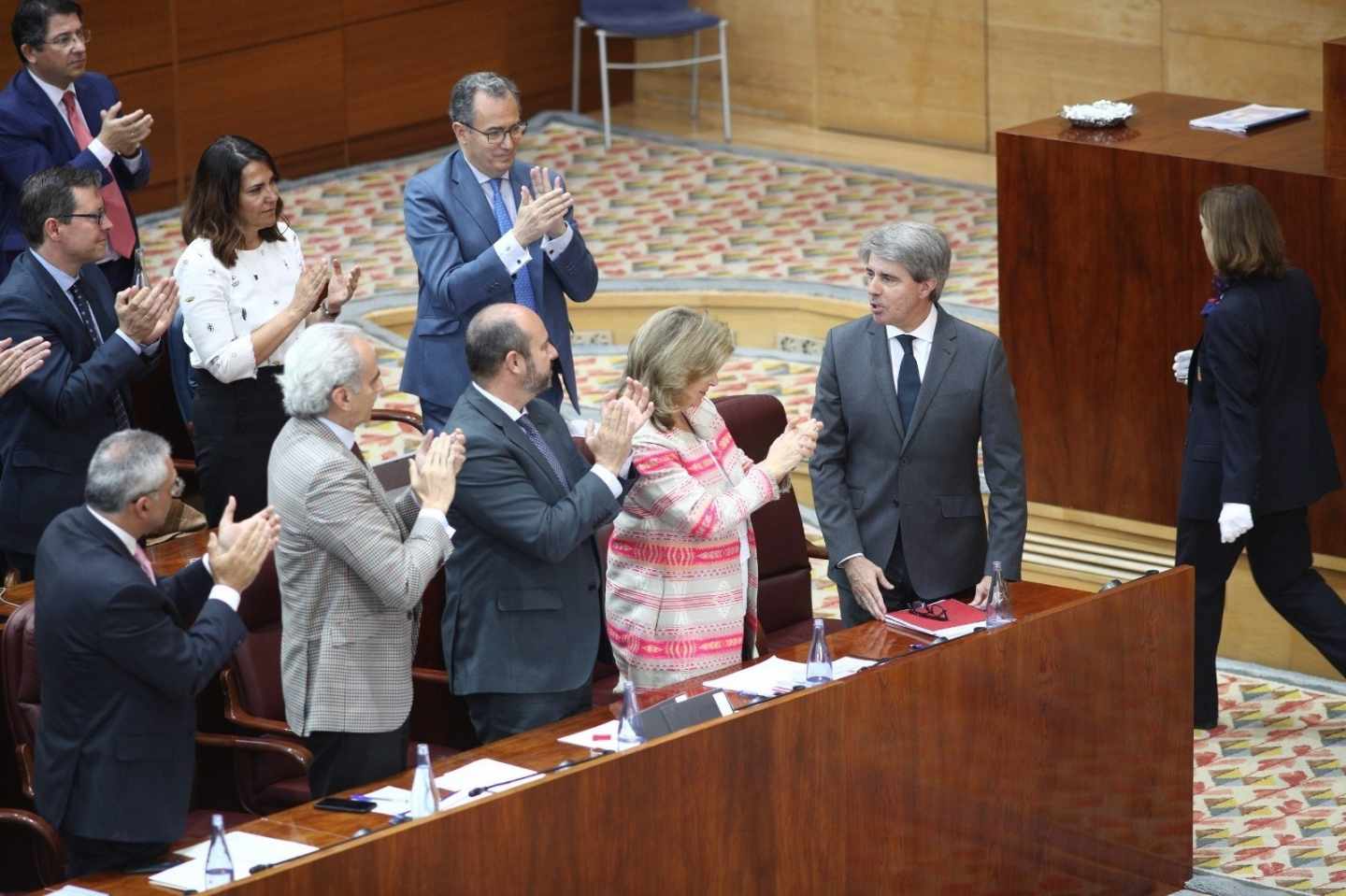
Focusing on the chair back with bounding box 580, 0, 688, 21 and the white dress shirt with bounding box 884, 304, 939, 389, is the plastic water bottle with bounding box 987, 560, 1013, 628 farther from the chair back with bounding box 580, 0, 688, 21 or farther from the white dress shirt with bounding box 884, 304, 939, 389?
the chair back with bounding box 580, 0, 688, 21

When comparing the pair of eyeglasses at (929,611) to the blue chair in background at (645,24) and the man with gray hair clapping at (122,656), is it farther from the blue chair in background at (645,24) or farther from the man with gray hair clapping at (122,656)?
the blue chair in background at (645,24)

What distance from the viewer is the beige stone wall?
32.8ft

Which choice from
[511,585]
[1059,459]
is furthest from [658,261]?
[511,585]

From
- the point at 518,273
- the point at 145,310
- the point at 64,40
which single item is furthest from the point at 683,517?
the point at 64,40

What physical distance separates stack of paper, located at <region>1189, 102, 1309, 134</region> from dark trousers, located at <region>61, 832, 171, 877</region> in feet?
13.1

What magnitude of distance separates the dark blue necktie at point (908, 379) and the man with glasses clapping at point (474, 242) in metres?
0.87

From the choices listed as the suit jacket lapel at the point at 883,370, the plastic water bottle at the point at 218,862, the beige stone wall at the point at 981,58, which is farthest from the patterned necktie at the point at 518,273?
the beige stone wall at the point at 981,58

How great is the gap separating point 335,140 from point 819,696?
294 inches

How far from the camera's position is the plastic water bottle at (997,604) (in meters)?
4.82

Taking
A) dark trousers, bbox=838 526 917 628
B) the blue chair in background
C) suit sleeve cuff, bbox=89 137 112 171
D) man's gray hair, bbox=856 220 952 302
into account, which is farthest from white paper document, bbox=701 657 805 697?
the blue chair in background

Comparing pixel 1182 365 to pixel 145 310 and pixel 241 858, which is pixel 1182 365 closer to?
pixel 145 310

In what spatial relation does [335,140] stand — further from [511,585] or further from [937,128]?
[511,585]

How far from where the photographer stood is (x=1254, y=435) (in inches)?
223

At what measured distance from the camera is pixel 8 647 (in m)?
4.77
